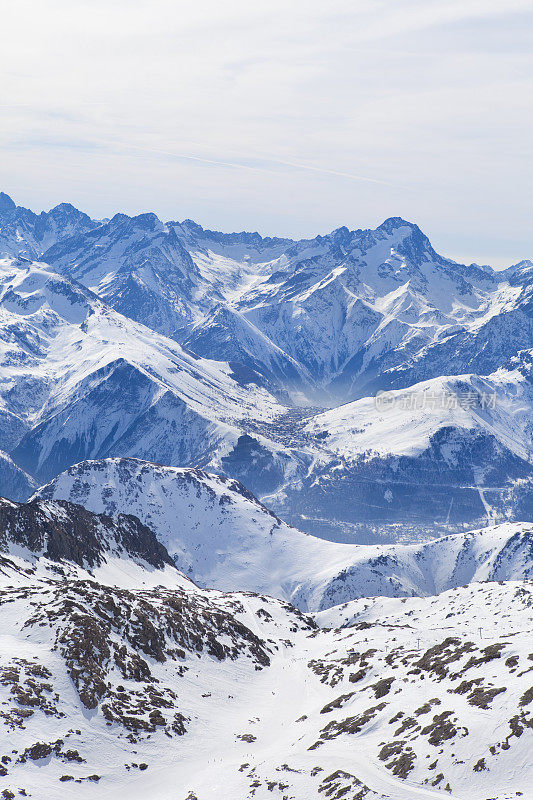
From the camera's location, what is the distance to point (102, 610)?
101188mm

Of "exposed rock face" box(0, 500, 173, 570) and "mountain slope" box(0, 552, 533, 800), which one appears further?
"exposed rock face" box(0, 500, 173, 570)

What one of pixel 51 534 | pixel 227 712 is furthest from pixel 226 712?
pixel 51 534

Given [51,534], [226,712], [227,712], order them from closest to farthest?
[226,712]
[227,712]
[51,534]

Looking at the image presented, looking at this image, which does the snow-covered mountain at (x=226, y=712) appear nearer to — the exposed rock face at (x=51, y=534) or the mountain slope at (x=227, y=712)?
the mountain slope at (x=227, y=712)

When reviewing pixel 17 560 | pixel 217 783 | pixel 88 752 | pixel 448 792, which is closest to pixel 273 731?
pixel 217 783

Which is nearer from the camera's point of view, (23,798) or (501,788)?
(501,788)

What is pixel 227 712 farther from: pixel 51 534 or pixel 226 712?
pixel 51 534

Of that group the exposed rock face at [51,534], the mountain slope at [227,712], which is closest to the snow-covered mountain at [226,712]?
the mountain slope at [227,712]

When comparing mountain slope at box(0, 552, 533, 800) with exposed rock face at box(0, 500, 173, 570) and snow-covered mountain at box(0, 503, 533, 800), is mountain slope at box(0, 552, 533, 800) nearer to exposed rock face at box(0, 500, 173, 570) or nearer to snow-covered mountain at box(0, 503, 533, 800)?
snow-covered mountain at box(0, 503, 533, 800)

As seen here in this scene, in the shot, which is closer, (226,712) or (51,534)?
(226,712)

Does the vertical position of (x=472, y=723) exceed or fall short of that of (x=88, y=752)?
it exceeds it

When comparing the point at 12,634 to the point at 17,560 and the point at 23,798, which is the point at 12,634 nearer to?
the point at 23,798

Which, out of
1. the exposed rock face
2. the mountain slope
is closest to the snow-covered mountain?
the mountain slope

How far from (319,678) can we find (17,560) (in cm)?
7289
